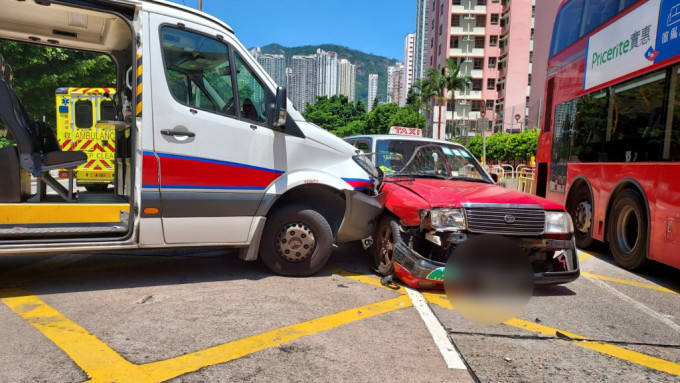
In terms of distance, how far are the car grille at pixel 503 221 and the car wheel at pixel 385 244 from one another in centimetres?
88

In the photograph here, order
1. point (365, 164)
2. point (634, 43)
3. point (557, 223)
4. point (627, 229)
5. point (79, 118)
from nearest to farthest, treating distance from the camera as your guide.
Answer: point (557, 223) → point (365, 164) → point (634, 43) → point (627, 229) → point (79, 118)

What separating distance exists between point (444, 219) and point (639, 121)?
11.6 feet

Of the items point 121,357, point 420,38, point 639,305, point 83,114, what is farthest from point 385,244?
point 420,38

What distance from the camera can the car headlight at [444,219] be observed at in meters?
4.49

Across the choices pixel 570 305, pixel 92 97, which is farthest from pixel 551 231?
pixel 92 97

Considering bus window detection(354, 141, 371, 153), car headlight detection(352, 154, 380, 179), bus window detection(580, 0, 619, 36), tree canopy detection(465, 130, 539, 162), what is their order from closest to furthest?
car headlight detection(352, 154, 380, 179), bus window detection(354, 141, 371, 153), bus window detection(580, 0, 619, 36), tree canopy detection(465, 130, 539, 162)

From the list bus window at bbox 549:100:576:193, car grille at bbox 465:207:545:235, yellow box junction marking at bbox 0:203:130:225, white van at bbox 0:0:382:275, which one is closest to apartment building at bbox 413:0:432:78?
bus window at bbox 549:100:576:193

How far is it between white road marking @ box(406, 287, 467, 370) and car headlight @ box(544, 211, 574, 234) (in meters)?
1.45

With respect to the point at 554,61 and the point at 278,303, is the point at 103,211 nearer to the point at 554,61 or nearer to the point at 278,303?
the point at 278,303

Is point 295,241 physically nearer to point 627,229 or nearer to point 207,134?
point 207,134

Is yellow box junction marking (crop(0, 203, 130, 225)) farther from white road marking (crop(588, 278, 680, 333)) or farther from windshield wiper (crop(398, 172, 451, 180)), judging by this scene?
white road marking (crop(588, 278, 680, 333))

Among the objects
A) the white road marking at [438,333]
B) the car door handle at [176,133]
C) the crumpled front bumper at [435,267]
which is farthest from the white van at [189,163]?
the white road marking at [438,333]

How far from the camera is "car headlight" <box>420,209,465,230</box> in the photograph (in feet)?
14.7

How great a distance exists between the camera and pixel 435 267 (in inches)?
177
